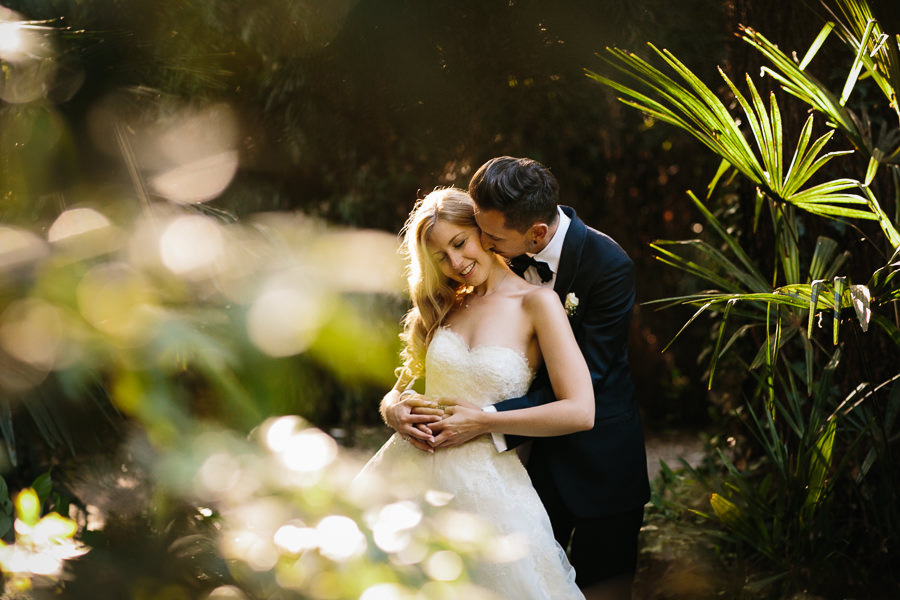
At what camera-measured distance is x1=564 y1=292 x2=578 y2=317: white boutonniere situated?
241 centimetres

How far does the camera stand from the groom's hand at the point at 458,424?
2209mm

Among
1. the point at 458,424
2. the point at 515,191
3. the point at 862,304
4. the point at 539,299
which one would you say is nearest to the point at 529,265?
the point at 539,299

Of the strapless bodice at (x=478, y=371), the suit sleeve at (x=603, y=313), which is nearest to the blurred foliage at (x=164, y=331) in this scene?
the strapless bodice at (x=478, y=371)

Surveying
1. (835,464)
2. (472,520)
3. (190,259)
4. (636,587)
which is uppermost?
(190,259)

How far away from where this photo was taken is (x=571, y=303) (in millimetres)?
2410

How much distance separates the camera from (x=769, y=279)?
370 cm

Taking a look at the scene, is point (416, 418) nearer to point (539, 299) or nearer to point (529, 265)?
point (539, 299)

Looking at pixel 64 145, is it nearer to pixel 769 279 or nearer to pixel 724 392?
pixel 769 279

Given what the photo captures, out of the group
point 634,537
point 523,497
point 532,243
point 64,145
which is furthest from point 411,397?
point 64,145

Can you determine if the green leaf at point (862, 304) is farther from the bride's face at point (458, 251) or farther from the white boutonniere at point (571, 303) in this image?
the bride's face at point (458, 251)

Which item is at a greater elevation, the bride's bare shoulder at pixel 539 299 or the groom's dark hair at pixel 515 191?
the groom's dark hair at pixel 515 191

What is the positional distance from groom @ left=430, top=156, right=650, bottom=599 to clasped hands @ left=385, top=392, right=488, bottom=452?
1.2 inches

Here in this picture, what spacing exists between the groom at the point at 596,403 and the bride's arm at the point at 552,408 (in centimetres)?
7

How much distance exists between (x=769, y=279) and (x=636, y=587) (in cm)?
165
